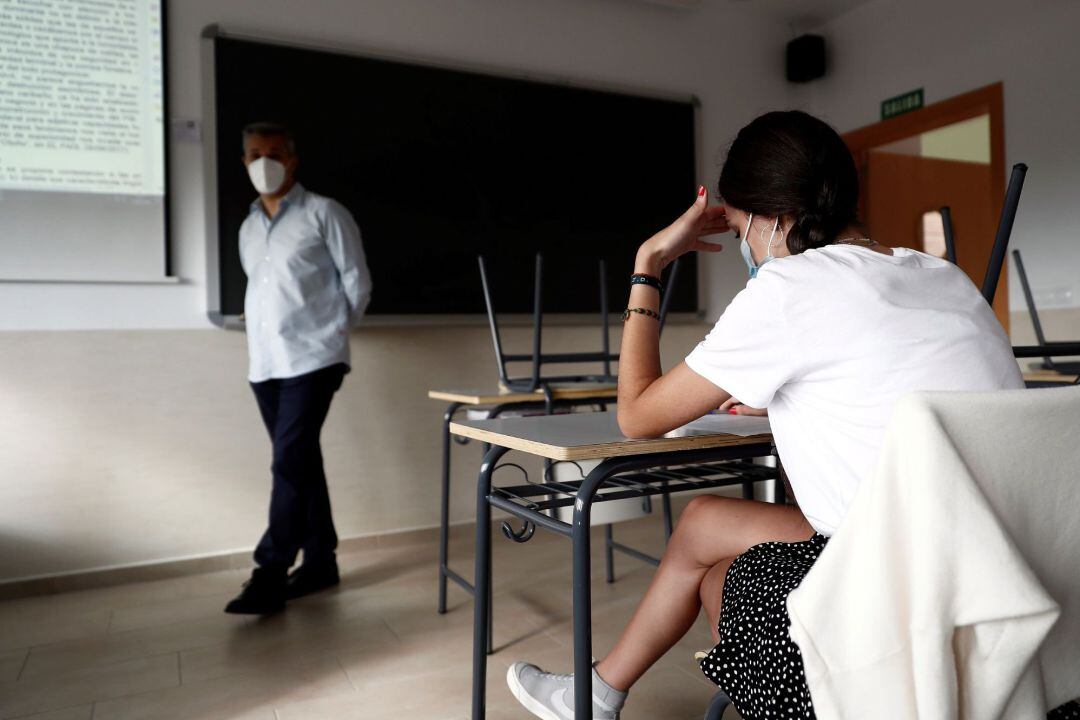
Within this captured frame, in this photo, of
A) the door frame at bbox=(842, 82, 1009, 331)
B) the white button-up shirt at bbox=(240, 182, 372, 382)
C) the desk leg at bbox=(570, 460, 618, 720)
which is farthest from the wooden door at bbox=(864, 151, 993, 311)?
the desk leg at bbox=(570, 460, 618, 720)

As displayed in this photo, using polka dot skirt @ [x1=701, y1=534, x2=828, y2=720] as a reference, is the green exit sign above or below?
above

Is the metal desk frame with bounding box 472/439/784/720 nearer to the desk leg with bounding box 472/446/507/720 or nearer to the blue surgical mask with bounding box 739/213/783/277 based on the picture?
the desk leg with bounding box 472/446/507/720

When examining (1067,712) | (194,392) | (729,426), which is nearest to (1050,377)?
(729,426)

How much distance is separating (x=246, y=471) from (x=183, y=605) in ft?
2.04

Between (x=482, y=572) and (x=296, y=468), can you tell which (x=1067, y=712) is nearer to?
(x=482, y=572)

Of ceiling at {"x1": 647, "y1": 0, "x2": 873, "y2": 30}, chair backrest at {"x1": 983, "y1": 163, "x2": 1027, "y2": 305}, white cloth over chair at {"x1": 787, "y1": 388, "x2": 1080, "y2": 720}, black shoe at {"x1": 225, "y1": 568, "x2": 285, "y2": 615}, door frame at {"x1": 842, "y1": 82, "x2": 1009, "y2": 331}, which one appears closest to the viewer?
white cloth over chair at {"x1": 787, "y1": 388, "x2": 1080, "y2": 720}

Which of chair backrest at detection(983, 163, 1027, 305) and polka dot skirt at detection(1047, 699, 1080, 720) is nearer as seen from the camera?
polka dot skirt at detection(1047, 699, 1080, 720)

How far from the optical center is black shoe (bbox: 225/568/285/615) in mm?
2451

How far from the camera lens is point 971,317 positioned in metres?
1.01

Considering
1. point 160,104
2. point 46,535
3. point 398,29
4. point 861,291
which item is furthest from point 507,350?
point 861,291

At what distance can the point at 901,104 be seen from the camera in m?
3.97

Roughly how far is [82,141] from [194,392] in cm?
97

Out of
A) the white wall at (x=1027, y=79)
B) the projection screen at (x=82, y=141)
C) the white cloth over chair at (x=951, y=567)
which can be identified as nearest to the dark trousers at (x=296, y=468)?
the projection screen at (x=82, y=141)

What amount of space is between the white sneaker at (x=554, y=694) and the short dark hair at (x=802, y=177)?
→ 30.9 inches
